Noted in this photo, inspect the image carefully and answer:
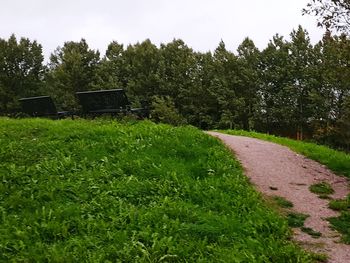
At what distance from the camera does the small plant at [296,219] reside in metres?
7.23

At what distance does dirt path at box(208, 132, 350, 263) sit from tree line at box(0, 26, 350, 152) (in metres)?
16.0

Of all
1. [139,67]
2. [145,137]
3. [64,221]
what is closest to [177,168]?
[145,137]

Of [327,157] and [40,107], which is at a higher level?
[40,107]

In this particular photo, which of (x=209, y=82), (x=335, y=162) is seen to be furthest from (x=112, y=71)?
(x=335, y=162)

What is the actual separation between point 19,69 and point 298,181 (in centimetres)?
4012

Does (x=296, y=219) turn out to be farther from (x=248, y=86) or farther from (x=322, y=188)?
(x=248, y=86)

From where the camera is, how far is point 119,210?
268 inches

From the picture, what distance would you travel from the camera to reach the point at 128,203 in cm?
718

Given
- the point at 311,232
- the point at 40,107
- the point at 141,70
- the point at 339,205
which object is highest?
the point at 141,70

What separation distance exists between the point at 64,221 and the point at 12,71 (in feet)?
136

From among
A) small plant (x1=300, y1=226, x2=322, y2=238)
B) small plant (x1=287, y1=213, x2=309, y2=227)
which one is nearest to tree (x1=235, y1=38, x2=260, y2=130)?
small plant (x1=287, y1=213, x2=309, y2=227)

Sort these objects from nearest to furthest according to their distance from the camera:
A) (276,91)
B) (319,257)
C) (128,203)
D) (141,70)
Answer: (319,257)
(128,203)
(276,91)
(141,70)

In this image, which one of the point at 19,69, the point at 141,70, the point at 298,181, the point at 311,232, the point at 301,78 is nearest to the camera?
the point at 311,232

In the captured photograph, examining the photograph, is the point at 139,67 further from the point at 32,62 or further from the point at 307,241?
the point at 307,241
